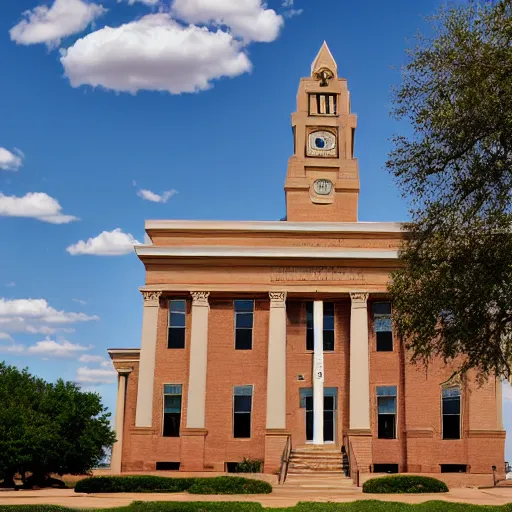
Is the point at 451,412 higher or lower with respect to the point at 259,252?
lower

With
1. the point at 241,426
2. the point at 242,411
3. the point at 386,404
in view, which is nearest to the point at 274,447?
the point at 241,426

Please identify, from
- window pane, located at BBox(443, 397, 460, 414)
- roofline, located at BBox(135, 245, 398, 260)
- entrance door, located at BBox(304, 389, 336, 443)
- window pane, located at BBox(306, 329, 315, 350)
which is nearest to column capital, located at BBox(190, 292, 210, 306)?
roofline, located at BBox(135, 245, 398, 260)

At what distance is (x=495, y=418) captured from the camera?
33.0 m

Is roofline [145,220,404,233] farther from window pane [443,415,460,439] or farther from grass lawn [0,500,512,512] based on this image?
grass lawn [0,500,512,512]

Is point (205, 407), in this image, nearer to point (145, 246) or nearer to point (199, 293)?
point (199, 293)

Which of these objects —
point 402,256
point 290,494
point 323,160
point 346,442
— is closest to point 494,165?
point 402,256

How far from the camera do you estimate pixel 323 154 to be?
38.7 metres

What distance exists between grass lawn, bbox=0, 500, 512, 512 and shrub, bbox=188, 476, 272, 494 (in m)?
4.61

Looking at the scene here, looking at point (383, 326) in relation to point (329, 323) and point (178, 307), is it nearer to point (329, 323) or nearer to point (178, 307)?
point (329, 323)

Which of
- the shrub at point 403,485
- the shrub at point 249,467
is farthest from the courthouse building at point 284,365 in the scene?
the shrub at point 403,485

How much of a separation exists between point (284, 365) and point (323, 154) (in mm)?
11137

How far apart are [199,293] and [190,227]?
312 cm

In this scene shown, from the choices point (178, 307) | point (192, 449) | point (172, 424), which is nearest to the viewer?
point (192, 449)

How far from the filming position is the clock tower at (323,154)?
37.8m
